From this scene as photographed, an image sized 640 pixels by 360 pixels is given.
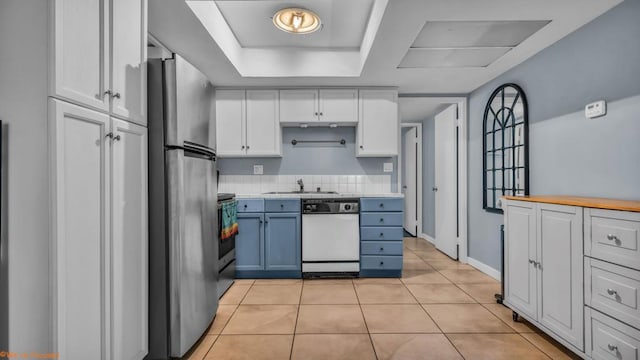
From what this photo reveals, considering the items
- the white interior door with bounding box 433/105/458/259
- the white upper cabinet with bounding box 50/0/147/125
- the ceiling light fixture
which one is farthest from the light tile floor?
the ceiling light fixture

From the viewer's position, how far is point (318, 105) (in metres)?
3.62

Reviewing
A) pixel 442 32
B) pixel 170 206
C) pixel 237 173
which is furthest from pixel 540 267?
pixel 237 173

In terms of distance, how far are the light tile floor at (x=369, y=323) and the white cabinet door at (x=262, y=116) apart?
1.63m

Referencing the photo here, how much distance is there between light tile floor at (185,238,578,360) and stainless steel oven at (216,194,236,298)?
101 mm

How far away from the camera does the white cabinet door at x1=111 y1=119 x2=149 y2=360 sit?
1.36 meters

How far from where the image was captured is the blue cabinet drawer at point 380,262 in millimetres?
3283

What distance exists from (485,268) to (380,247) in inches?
49.3

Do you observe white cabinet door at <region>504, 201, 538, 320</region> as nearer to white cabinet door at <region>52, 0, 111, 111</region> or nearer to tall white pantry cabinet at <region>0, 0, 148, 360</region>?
tall white pantry cabinet at <region>0, 0, 148, 360</region>

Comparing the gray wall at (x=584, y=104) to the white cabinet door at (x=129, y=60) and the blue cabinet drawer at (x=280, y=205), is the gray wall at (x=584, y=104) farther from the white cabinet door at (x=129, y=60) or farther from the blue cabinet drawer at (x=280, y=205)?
the white cabinet door at (x=129, y=60)

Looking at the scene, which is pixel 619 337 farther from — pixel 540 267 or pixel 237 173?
pixel 237 173

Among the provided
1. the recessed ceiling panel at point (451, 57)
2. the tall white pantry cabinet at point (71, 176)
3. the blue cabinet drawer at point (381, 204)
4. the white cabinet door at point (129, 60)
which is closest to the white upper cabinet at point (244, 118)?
the blue cabinet drawer at point (381, 204)

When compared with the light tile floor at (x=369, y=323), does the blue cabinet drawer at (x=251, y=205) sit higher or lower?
higher

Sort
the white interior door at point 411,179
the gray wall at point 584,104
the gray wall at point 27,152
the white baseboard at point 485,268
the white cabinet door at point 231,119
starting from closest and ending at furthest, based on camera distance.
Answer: the gray wall at point 27,152
the gray wall at point 584,104
the white baseboard at point 485,268
the white cabinet door at point 231,119
the white interior door at point 411,179

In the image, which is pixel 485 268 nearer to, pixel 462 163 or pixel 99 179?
pixel 462 163
